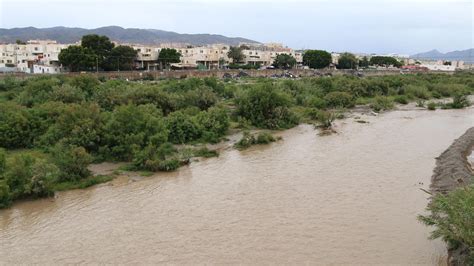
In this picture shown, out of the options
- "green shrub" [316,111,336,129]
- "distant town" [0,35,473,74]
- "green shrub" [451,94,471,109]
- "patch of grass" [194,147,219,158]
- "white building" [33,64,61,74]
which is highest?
"distant town" [0,35,473,74]

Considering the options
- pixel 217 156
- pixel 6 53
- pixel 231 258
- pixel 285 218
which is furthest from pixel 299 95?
pixel 6 53

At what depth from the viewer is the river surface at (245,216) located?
1101 centimetres

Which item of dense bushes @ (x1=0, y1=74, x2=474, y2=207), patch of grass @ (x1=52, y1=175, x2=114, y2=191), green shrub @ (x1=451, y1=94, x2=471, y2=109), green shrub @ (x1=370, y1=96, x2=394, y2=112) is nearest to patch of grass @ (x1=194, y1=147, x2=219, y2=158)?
dense bushes @ (x1=0, y1=74, x2=474, y2=207)

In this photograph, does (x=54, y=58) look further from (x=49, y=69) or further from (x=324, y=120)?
(x=324, y=120)

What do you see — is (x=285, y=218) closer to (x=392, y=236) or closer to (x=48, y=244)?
(x=392, y=236)

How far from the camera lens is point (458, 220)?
9.32 m

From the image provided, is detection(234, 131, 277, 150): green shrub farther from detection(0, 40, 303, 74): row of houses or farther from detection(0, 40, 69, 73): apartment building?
detection(0, 40, 69, 73): apartment building

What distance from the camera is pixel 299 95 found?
38.4 m

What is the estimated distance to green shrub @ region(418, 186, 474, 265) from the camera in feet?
30.0

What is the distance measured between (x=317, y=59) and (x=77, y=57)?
47721mm

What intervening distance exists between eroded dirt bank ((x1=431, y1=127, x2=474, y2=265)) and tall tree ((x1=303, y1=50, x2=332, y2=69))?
64.5 metres

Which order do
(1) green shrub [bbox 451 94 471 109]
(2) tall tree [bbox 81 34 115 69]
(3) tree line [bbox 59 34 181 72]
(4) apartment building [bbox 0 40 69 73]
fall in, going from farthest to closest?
(4) apartment building [bbox 0 40 69 73] < (2) tall tree [bbox 81 34 115 69] < (3) tree line [bbox 59 34 181 72] < (1) green shrub [bbox 451 94 471 109]

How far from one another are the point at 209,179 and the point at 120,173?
3.54m

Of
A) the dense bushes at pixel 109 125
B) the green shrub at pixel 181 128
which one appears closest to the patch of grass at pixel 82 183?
the dense bushes at pixel 109 125
